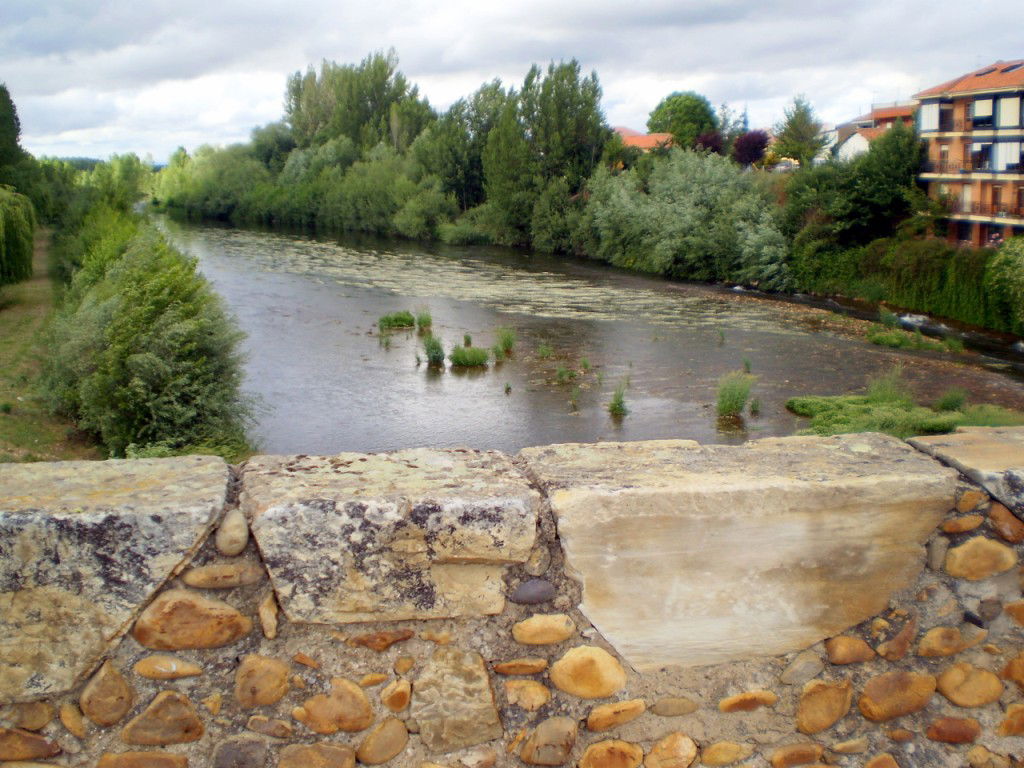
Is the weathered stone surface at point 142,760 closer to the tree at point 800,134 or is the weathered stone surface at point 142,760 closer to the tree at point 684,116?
the tree at point 800,134

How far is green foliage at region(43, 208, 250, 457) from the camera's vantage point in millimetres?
15023

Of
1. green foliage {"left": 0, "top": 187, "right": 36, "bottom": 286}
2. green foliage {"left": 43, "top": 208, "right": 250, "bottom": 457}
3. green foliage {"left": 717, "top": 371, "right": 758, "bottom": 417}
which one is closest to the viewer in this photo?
green foliage {"left": 43, "top": 208, "right": 250, "bottom": 457}

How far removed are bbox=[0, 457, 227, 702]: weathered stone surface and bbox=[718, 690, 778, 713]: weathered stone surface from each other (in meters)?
1.32

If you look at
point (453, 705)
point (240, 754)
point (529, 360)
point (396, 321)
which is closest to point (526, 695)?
point (453, 705)

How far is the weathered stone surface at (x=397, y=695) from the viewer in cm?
220

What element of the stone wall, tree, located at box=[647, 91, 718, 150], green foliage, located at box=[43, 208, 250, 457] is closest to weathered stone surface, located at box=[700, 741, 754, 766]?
the stone wall

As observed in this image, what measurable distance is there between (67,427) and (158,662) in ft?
50.7

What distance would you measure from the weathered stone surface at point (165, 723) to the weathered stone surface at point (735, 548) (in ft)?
3.08

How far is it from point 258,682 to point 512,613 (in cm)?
61

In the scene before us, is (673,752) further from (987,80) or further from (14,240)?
(987,80)

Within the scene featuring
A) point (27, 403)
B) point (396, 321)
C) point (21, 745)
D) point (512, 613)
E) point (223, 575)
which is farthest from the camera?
point (396, 321)

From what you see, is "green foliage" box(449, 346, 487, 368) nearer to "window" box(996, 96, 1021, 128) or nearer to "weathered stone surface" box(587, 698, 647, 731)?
"weathered stone surface" box(587, 698, 647, 731)

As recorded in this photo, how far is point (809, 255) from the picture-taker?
34.1 meters

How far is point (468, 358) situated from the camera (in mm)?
22109
